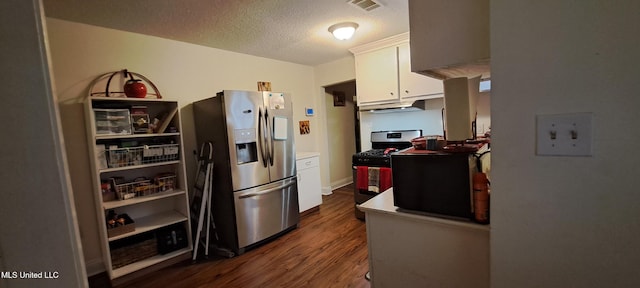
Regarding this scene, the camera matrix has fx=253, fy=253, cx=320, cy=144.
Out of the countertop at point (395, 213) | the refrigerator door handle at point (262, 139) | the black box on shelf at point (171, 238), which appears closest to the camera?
the countertop at point (395, 213)

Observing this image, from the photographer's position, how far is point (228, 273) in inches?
86.4

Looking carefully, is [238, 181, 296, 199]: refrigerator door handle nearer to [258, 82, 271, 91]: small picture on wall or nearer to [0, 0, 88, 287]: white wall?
Result: [258, 82, 271, 91]: small picture on wall

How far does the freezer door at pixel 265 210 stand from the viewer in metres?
2.51

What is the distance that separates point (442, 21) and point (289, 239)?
2501mm

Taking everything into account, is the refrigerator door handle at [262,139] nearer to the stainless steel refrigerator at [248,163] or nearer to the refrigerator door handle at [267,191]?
the stainless steel refrigerator at [248,163]

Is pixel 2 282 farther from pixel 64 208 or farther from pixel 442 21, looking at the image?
pixel 442 21

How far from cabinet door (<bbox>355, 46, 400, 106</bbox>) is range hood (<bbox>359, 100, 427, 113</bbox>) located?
0.07m

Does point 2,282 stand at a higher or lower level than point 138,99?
lower

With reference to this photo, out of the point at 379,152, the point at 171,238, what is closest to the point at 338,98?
the point at 379,152

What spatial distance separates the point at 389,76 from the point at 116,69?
9.51 feet

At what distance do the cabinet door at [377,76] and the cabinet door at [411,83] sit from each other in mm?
73

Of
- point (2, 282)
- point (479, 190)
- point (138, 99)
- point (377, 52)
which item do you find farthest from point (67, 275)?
point (377, 52)

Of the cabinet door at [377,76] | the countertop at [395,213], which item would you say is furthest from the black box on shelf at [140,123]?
the cabinet door at [377,76]

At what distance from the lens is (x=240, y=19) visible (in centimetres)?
229
